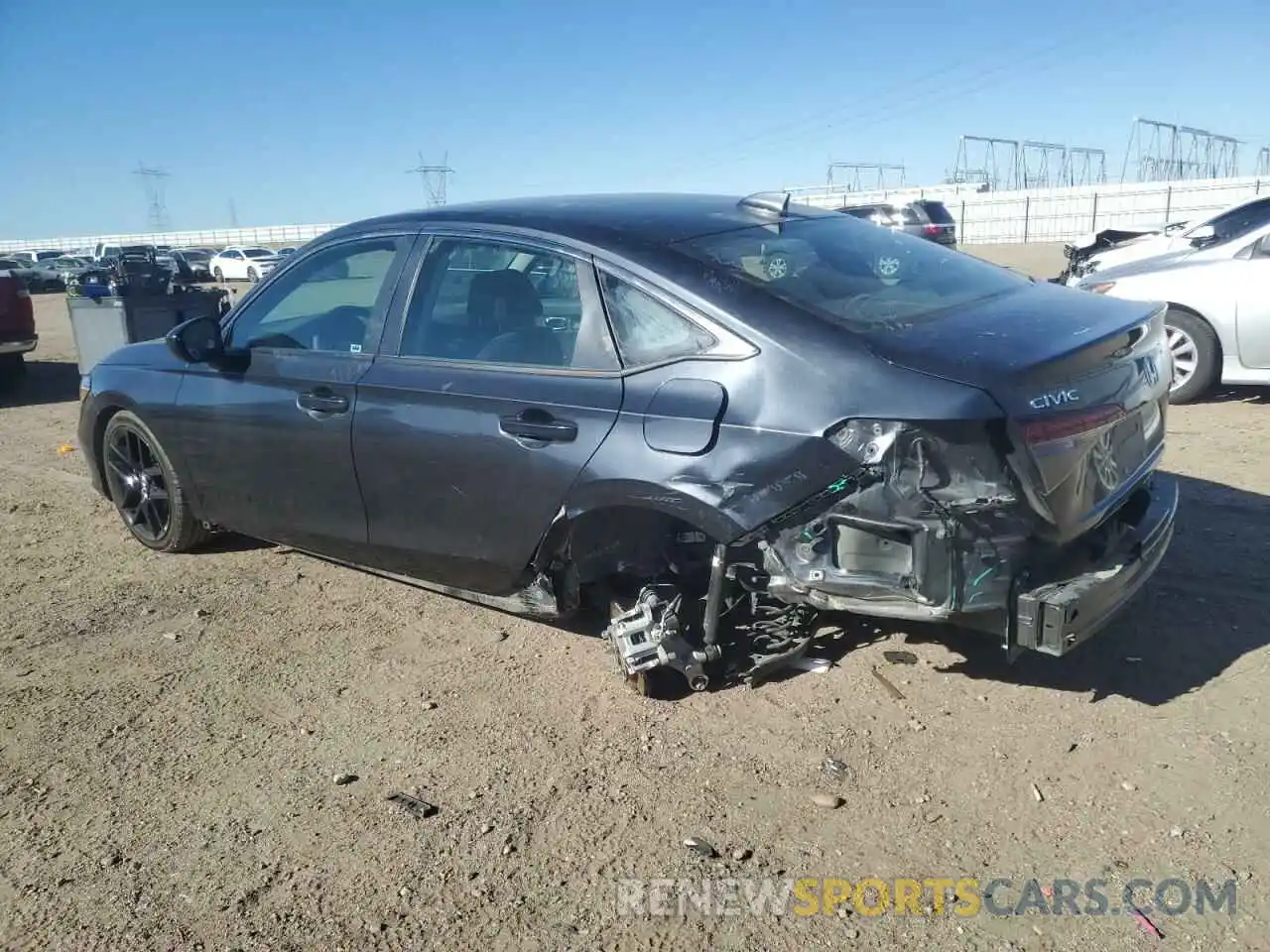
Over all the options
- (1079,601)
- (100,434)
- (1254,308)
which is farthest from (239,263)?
(1079,601)

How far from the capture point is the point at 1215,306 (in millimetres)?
7250

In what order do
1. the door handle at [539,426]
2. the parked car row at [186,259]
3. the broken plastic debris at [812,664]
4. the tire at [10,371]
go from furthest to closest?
the parked car row at [186,259] < the tire at [10,371] < the broken plastic debris at [812,664] < the door handle at [539,426]

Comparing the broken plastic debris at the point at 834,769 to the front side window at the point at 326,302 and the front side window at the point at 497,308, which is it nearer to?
the front side window at the point at 497,308

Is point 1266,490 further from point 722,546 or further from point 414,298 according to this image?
point 414,298

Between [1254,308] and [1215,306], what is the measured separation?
0.80 feet

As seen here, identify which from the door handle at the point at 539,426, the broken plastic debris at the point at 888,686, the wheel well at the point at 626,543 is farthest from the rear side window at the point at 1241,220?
the door handle at the point at 539,426

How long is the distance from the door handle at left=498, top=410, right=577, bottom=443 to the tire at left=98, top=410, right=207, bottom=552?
2270mm

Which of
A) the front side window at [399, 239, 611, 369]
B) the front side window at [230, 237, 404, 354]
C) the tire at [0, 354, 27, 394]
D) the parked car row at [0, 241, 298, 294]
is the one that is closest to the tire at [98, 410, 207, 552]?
the front side window at [230, 237, 404, 354]

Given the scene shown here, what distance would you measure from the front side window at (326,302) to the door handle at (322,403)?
194mm

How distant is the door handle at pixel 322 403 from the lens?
3.94 meters

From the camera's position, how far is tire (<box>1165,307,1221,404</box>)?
7.35 metres

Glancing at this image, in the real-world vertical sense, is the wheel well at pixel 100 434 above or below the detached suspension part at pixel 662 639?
above

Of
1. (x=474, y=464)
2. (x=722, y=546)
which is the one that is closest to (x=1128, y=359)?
(x=722, y=546)

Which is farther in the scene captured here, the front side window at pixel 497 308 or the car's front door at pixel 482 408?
the front side window at pixel 497 308
